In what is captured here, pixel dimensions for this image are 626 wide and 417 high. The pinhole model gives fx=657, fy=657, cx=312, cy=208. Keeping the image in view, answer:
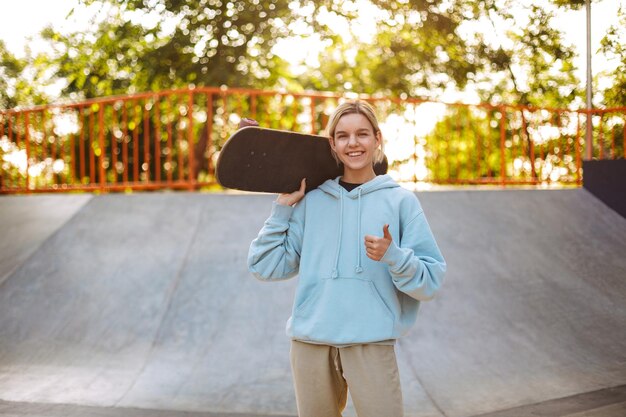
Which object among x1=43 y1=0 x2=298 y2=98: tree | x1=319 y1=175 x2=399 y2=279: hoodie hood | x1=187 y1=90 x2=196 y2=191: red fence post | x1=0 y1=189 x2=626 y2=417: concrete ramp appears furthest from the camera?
x1=43 y1=0 x2=298 y2=98: tree

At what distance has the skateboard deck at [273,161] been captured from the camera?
89.0 inches

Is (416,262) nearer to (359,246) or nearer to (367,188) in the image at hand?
(359,246)

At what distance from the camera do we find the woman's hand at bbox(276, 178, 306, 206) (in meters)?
2.37

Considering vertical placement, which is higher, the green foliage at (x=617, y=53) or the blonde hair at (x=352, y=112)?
the green foliage at (x=617, y=53)

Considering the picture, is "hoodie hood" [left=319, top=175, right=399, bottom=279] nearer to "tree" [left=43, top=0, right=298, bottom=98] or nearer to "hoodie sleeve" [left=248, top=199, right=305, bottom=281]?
"hoodie sleeve" [left=248, top=199, right=305, bottom=281]

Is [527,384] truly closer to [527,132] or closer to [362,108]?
[362,108]

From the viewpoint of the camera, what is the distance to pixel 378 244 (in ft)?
6.77

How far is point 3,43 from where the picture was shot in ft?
47.0

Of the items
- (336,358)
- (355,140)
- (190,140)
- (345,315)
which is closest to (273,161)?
(355,140)

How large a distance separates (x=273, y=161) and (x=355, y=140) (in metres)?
0.30

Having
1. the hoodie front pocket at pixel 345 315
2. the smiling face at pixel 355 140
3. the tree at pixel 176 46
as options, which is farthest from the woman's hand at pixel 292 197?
the tree at pixel 176 46

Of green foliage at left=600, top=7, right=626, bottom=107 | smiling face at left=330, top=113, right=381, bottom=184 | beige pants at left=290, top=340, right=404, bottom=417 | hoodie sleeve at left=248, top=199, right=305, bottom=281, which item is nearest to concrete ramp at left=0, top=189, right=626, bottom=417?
green foliage at left=600, top=7, right=626, bottom=107

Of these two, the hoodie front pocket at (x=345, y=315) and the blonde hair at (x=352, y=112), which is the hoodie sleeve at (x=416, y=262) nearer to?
the hoodie front pocket at (x=345, y=315)

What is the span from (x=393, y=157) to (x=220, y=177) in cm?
703
